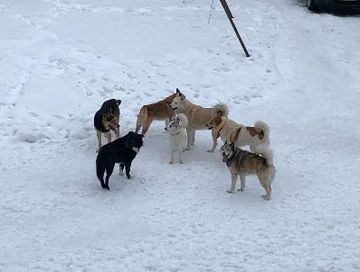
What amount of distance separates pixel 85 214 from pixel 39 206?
0.70 m

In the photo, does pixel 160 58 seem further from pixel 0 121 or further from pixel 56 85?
pixel 0 121

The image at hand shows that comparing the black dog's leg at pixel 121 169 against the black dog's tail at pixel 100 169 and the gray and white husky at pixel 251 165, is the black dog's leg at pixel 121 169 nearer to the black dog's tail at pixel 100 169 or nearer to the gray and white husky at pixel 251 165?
the black dog's tail at pixel 100 169

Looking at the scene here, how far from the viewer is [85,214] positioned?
7.77 m

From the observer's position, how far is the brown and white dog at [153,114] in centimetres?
971

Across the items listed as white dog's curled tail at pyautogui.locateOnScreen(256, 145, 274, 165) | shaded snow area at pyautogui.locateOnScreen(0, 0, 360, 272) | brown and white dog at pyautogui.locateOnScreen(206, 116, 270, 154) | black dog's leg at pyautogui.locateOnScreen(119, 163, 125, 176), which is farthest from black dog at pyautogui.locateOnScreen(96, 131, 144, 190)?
white dog's curled tail at pyautogui.locateOnScreen(256, 145, 274, 165)

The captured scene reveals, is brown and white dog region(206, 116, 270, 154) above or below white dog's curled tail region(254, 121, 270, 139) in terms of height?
below

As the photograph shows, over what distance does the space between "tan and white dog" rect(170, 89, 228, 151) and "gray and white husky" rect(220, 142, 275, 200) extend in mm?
1325

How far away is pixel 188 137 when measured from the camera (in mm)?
9781

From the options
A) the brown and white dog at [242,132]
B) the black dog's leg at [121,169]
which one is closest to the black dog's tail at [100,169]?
the black dog's leg at [121,169]

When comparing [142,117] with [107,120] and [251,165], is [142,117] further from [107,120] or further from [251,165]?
[251,165]

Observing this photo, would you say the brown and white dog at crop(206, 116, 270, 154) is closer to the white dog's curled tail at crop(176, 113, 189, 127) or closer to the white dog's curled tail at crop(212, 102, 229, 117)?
the white dog's curled tail at crop(212, 102, 229, 117)

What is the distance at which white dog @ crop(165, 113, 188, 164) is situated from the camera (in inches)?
354

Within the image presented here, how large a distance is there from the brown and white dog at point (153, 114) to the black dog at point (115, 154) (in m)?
1.32

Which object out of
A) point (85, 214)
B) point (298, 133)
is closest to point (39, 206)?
point (85, 214)
